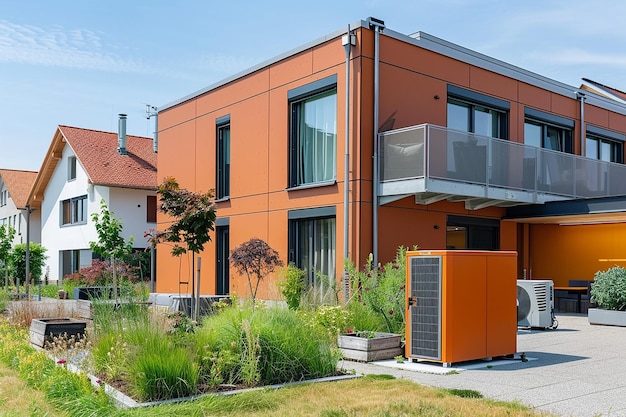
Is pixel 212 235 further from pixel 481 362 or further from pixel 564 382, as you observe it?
pixel 564 382

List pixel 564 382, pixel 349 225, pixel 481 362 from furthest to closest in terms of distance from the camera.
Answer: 1. pixel 349 225
2. pixel 481 362
3. pixel 564 382

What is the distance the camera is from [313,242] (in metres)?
16.2

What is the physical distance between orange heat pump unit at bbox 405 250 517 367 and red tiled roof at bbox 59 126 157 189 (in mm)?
23542

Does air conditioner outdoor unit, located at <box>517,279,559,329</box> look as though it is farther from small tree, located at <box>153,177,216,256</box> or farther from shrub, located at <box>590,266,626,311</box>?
small tree, located at <box>153,177,216,256</box>

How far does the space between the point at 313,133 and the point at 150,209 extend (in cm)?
1798

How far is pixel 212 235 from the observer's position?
19.5 m

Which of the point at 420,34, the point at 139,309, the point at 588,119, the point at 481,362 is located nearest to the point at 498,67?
the point at 420,34

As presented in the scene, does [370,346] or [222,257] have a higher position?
[222,257]

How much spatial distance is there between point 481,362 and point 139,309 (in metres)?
4.85

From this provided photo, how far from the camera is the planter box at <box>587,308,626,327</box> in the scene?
588 inches

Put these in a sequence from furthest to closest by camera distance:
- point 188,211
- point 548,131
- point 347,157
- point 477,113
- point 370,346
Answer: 1. point 548,131
2. point 477,113
3. point 347,157
4. point 188,211
5. point 370,346

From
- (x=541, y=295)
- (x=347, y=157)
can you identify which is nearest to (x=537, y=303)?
(x=541, y=295)

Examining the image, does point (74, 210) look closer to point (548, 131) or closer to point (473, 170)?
point (548, 131)

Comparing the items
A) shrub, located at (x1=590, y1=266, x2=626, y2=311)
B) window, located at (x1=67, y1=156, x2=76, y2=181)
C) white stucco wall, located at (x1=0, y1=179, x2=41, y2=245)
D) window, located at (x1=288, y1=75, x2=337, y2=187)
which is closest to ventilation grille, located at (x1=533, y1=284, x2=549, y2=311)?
shrub, located at (x1=590, y1=266, x2=626, y2=311)
